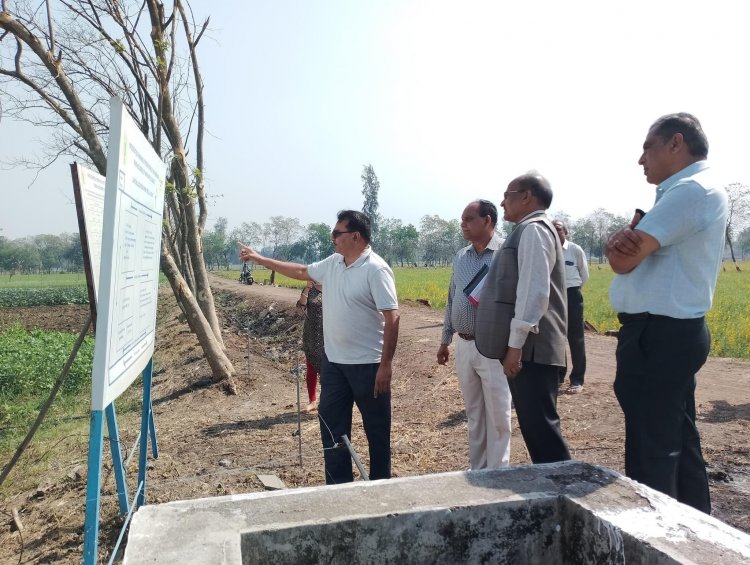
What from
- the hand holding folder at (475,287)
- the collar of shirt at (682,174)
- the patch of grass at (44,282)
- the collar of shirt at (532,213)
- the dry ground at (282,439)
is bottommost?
the patch of grass at (44,282)

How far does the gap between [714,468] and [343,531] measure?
3.21m

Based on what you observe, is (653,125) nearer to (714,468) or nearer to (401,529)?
(401,529)

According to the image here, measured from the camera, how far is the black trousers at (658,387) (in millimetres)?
2193

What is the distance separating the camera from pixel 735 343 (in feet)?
32.9

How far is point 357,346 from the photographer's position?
11.5ft

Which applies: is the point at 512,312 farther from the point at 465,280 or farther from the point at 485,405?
the point at 485,405

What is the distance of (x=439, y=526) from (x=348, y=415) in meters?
1.84

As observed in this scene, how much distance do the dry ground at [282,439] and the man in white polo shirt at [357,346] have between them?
85 cm

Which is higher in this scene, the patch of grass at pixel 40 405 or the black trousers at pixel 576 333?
the black trousers at pixel 576 333

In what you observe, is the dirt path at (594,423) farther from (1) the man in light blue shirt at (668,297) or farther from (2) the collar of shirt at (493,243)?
(2) the collar of shirt at (493,243)

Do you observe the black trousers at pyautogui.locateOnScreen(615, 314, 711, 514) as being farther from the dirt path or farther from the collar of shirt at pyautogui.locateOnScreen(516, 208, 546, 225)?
the dirt path

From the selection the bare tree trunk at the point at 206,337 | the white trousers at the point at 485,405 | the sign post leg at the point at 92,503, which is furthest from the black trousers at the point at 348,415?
the bare tree trunk at the point at 206,337

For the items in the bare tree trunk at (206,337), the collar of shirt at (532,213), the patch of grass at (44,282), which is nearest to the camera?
the collar of shirt at (532,213)

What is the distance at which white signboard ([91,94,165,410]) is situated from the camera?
1942mm
